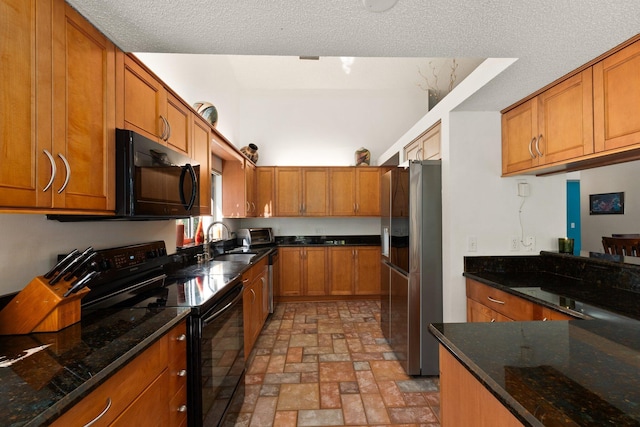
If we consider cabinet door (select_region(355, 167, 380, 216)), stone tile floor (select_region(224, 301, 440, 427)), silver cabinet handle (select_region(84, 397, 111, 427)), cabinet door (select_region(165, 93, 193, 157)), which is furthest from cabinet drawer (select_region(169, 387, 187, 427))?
cabinet door (select_region(355, 167, 380, 216))

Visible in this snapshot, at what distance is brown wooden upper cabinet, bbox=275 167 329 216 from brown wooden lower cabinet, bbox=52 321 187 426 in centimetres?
339

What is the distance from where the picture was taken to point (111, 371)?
84 cm

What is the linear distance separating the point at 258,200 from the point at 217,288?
10.1 ft

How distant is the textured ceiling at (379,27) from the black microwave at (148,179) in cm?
53

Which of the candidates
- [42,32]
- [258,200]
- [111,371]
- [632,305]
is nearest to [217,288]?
[111,371]

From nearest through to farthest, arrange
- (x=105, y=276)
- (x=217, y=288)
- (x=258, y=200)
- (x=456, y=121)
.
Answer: (x=105, y=276) → (x=217, y=288) → (x=456, y=121) → (x=258, y=200)

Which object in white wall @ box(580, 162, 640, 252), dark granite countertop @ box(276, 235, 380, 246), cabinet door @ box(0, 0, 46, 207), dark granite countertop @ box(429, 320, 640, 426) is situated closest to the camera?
dark granite countertop @ box(429, 320, 640, 426)

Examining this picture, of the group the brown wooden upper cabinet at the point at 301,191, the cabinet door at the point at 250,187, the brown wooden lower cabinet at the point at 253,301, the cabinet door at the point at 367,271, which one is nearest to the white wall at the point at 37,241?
the brown wooden lower cabinet at the point at 253,301

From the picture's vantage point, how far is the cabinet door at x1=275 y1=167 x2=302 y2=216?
15.4 ft

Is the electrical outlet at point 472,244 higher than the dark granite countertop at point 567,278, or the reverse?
the electrical outlet at point 472,244

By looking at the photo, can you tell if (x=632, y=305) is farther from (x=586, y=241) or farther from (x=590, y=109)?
(x=590, y=109)

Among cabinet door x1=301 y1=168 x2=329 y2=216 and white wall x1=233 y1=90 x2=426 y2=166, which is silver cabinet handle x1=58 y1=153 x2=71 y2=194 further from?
white wall x1=233 y1=90 x2=426 y2=166

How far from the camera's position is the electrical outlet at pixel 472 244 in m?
2.36

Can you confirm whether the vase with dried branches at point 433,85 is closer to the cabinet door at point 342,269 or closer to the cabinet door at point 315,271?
the cabinet door at point 342,269
